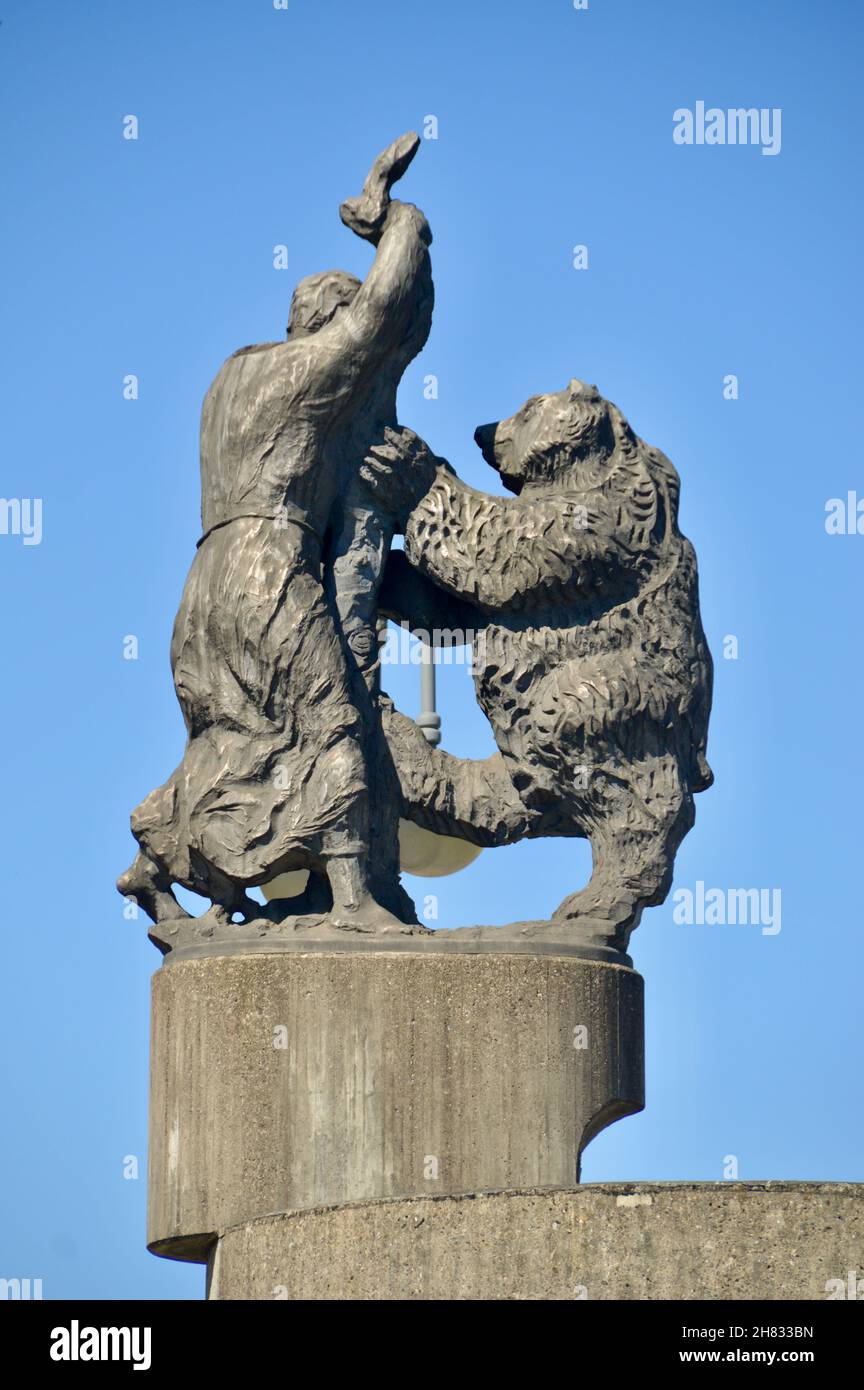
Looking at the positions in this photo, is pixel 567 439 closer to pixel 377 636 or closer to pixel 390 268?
pixel 390 268

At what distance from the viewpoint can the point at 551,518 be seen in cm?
1293

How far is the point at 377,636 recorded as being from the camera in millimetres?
13352

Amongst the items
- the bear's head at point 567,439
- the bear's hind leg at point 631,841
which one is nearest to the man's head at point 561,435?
the bear's head at point 567,439

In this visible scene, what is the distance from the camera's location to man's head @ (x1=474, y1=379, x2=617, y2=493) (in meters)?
13.1

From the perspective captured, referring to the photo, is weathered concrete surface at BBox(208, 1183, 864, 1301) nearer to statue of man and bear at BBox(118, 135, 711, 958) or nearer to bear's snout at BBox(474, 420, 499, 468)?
statue of man and bear at BBox(118, 135, 711, 958)

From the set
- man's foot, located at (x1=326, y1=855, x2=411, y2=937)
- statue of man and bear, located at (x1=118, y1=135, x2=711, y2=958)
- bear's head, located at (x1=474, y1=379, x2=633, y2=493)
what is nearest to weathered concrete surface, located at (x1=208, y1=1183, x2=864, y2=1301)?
man's foot, located at (x1=326, y1=855, x2=411, y2=937)

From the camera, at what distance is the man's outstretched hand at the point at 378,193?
43.0 ft

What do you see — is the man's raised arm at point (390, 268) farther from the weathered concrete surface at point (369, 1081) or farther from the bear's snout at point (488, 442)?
the weathered concrete surface at point (369, 1081)

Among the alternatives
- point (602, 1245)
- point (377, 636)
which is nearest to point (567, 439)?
point (377, 636)

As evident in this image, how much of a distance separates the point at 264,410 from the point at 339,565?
0.84 m

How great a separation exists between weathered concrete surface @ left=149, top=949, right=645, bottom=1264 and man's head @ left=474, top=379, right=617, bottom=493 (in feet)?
8.00

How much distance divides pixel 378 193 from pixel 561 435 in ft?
4.74
